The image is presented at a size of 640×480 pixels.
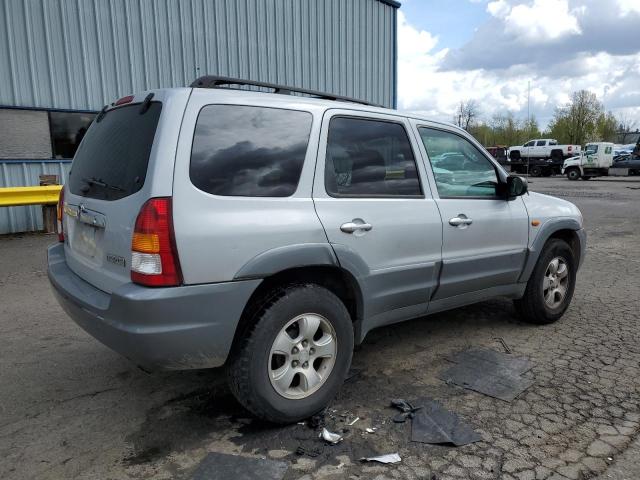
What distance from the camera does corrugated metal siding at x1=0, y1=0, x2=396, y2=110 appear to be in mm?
9094

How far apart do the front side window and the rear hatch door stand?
1852mm

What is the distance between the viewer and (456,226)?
11.7 feet

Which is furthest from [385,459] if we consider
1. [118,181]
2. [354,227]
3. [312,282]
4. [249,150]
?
[118,181]

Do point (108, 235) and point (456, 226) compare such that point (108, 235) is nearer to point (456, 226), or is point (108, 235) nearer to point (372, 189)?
point (372, 189)

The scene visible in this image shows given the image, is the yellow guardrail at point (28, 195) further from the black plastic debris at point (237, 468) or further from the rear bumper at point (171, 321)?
the black plastic debris at point (237, 468)

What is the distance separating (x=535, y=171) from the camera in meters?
35.6

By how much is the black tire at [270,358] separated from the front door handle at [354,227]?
0.38m

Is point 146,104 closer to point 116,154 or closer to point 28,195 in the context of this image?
point 116,154

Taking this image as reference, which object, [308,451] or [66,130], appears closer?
[308,451]

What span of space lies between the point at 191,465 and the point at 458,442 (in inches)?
55.1

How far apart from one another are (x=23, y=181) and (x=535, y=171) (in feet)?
111

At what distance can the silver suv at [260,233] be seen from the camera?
7.88 feet

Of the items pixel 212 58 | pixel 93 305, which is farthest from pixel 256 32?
pixel 93 305

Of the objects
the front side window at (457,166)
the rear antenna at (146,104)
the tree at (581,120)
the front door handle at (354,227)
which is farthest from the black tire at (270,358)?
the tree at (581,120)
